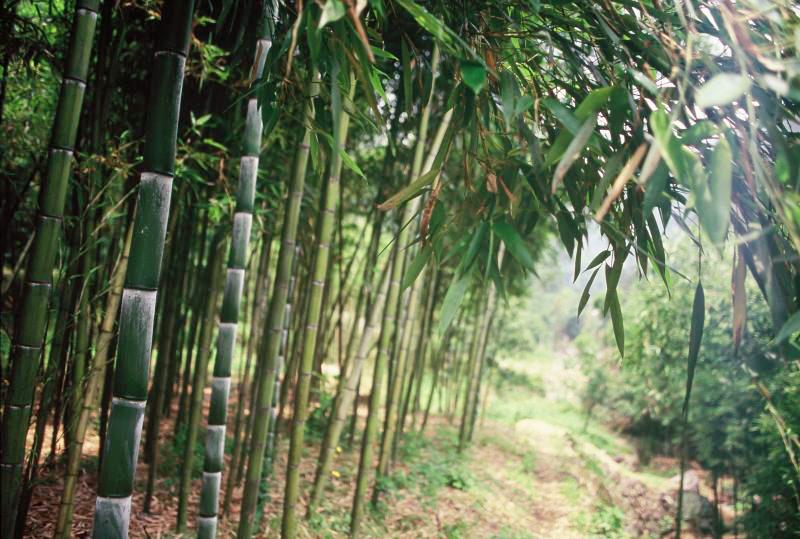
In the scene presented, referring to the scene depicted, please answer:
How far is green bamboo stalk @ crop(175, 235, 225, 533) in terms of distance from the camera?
2.71 meters

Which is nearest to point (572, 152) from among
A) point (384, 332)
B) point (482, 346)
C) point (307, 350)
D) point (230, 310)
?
point (230, 310)

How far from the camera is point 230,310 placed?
2.06m

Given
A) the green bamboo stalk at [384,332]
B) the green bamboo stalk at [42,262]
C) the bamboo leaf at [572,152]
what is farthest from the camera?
the green bamboo stalk at [384,332]

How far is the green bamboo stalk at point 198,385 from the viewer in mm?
2709

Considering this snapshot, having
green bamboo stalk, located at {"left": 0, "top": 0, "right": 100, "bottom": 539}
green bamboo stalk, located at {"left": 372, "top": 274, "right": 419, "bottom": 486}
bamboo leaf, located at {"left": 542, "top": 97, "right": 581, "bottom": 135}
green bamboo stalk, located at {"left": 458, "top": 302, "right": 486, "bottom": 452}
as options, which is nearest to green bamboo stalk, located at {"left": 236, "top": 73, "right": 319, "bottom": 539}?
green bamboo stalk, located at {"left": 0, "top": 0, "right": 100, "bottom": 539}

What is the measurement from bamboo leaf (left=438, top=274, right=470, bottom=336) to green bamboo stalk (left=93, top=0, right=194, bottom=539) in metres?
0.66

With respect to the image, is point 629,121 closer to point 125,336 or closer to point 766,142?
point 766,142

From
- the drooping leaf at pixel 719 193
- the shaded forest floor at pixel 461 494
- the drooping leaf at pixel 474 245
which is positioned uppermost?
the drooping leaf at pixel 719 193

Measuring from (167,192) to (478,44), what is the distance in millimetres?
779

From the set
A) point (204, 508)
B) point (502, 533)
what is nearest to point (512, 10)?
point (204, 508)

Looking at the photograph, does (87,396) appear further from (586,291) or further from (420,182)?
(586,291)

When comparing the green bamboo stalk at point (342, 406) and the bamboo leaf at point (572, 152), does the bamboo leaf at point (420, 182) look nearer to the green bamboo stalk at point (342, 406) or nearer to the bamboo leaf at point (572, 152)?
the bamboo leaf at point (572, 152)

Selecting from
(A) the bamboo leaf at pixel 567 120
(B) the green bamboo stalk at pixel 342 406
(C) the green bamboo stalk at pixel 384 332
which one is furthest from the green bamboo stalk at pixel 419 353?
(A) the bamboo leaf at pixel 567 120

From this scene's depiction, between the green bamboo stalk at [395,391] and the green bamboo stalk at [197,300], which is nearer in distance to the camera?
the green bamboo stalk at [197,300]
